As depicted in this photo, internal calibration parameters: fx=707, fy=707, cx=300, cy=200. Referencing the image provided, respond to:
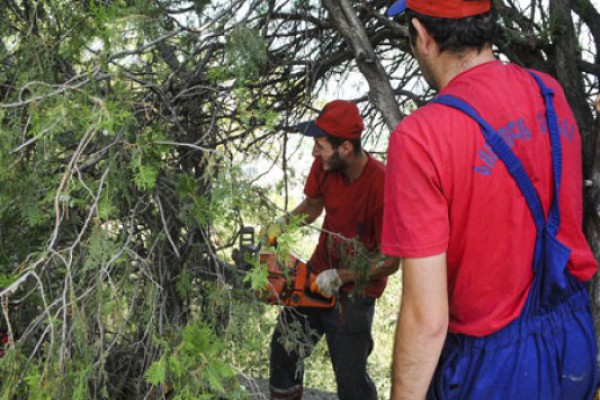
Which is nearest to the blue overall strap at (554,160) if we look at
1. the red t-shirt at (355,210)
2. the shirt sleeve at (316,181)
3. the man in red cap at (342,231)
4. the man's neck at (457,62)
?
the man's neck at (457,62)

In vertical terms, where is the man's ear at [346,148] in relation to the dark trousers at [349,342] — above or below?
above

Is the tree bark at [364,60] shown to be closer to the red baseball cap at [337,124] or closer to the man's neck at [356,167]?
the red baseball cap at [337,124]

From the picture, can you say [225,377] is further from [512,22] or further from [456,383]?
[512,22]

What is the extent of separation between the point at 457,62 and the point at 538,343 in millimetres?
746

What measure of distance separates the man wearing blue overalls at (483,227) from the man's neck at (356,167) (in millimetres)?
1872

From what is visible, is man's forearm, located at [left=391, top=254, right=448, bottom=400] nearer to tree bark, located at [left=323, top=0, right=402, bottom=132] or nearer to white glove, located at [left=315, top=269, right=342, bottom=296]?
tree bark, located at [left=323, top=0, right=402, bottom=132]

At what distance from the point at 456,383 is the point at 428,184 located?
538 millimetres

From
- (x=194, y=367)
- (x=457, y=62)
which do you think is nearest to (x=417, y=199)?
(x=457, y=62)

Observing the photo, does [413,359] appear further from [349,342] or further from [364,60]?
[349,342]

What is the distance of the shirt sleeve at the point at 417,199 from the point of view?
65.4 inches

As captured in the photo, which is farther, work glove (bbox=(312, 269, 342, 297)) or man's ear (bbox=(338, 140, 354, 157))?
man's ear (bbox=(338, 140, 354, 157))

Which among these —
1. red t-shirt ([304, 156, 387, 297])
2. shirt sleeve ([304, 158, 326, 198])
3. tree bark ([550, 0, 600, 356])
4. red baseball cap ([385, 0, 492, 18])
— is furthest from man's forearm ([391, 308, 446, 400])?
shirt sleeve ([304, 158, 326, 198])

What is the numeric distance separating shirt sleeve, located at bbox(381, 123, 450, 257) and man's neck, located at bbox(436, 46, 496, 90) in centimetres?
25

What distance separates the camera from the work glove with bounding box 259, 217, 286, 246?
7.00ft
